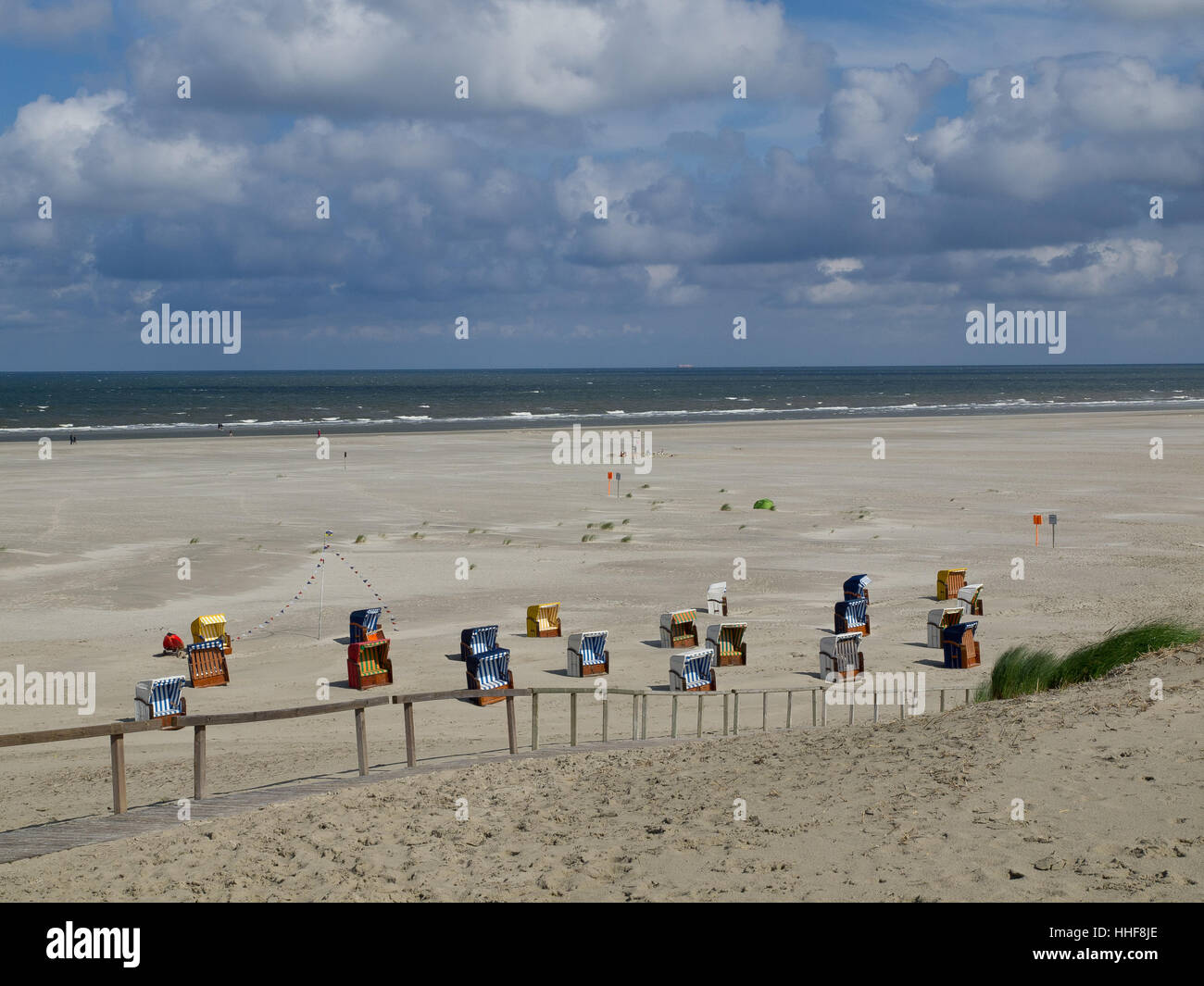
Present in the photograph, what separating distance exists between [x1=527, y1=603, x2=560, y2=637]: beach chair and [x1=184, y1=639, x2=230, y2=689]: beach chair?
520 centimetres

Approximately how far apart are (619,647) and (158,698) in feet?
24.5

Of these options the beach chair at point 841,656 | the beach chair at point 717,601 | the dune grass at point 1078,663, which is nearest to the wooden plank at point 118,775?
the dune grass at point 1078,663

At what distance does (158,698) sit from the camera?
46.6 ft

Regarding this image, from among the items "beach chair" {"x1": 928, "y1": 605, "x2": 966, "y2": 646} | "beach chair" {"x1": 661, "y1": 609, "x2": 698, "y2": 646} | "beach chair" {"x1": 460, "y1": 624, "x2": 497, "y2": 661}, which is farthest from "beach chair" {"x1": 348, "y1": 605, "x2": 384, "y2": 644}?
"beach chair" {"x1": 928, "y1": 605, "x2": 966, "y2": 646}

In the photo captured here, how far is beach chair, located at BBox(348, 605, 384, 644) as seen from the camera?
18.7m

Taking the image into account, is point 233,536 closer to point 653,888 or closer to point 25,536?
point 25,536

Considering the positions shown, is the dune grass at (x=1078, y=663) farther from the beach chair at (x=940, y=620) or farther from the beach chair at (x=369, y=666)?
the beach chair at (x=369, y=666)

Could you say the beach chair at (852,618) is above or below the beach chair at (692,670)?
above

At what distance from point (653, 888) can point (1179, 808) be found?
3487 mm

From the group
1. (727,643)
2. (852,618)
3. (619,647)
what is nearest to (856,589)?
(852,618)

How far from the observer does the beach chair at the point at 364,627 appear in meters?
18.7

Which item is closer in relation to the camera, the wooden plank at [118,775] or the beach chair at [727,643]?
the wooden plank at [118,775]

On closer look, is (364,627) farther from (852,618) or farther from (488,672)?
(852,618)

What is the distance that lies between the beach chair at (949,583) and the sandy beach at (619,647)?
0.65 meters
